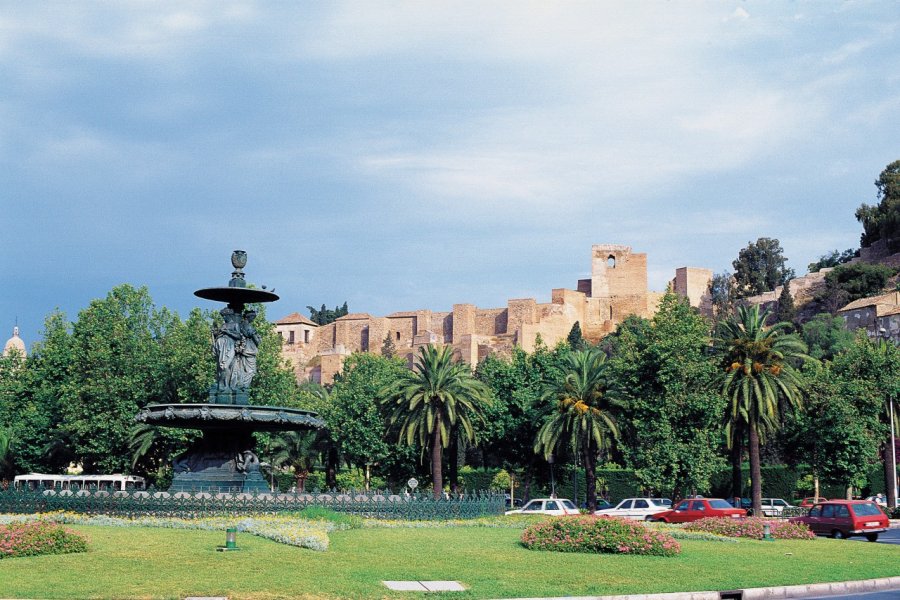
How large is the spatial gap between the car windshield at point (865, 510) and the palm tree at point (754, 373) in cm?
1122

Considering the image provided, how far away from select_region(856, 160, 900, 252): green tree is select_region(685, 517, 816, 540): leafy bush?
9627cm

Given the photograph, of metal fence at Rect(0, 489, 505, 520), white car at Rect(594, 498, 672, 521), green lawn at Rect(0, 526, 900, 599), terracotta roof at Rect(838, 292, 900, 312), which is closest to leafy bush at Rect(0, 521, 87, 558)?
green lawn at Rect(0, 526, 900, 599)

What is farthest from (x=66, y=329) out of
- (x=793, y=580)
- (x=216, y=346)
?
(x=793, y=580)

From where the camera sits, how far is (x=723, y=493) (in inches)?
2266

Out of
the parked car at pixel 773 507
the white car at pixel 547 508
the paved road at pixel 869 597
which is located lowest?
the parked car at pixel 773 507

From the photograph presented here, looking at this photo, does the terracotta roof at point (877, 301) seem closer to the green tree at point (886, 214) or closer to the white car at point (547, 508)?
the green tree at point (886, 214)

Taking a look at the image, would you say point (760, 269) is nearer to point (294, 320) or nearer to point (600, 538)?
point (294, 320)

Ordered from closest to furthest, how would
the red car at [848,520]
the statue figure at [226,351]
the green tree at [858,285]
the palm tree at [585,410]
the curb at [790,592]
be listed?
the curb at [790,592]
the statue figure at [226,351]
the red car at [848,520]
the palm tree at [585,410]
the green tree at [858,285]

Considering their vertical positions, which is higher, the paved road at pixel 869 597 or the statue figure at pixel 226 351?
the statue figure at pixel 226 351

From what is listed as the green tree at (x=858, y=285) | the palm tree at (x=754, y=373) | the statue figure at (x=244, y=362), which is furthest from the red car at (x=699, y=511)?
the green tree at (x=858, y=285)

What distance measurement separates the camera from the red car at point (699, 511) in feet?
110

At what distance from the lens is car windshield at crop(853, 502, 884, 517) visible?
28.9m

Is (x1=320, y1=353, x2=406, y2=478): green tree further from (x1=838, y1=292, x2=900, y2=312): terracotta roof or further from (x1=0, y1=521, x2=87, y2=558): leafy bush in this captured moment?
(x1=838, y1=292, x2=900, y2=312): terracotta roof

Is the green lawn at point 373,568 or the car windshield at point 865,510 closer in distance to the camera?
the green lawn at point 373,568
